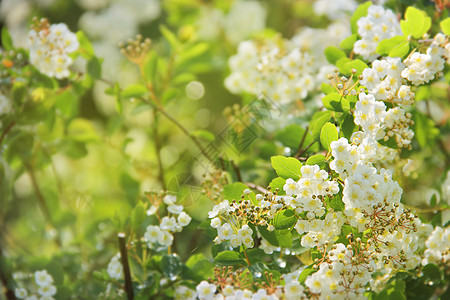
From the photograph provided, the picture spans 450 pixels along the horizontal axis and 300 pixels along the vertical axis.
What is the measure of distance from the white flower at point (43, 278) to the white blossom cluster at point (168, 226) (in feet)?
0.84

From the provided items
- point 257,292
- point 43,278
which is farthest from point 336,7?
point 43,278

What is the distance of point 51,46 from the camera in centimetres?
103

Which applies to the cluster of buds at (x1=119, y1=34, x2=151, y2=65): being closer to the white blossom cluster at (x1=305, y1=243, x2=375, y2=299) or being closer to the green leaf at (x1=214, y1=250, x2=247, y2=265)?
the green leaf at (x1=214, y1=250, x2=247, y2=265)

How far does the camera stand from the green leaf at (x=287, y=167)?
2.52ft

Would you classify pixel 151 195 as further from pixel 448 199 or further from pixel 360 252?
pixel 448 199

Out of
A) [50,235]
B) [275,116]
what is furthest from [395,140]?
[50,235]

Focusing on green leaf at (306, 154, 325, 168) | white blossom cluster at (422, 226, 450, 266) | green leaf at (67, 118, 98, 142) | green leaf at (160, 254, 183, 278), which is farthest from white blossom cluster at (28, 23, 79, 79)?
white blossom cluster at (422, 226, 450, 266)

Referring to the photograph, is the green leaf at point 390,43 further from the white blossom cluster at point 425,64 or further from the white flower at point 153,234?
the white flower at point 153,234

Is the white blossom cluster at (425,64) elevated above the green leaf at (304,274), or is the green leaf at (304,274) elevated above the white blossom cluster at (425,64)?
the white blossom cluster at (425,64)

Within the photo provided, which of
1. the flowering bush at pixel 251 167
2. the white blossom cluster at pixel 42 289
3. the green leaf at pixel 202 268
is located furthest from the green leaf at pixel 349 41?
the white blossom cluster at pixel 42 289

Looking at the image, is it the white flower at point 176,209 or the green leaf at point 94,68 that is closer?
the white flower at point 176,209

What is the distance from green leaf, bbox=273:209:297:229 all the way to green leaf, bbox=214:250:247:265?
0.10m

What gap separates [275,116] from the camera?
1241 millimetres

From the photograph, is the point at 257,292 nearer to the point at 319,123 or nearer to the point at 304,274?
the point at 304,274
